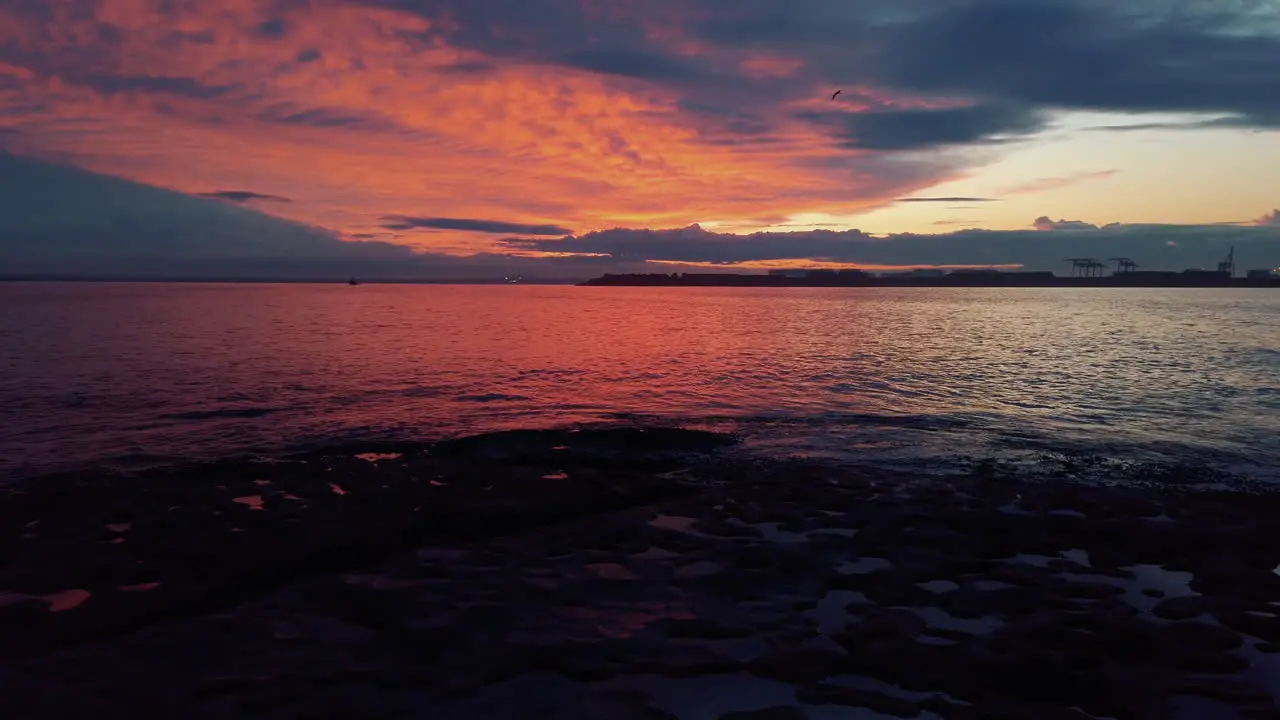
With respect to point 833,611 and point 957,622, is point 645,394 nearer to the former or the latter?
point 833,611

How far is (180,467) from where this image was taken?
16234 millimetres

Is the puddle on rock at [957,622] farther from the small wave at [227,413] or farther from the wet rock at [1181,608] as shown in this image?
the small wave at [227,413]

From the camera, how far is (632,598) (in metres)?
9.66

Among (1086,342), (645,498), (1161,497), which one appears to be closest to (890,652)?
(645,498)

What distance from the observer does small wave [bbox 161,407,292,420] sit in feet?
73.3

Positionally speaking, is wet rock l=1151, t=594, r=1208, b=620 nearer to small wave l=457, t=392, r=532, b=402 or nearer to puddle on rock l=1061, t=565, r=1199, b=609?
puddle on rock l=1061, t=565, r=1199, b=609

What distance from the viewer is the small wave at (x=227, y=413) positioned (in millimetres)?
22344

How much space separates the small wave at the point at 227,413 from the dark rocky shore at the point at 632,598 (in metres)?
7.43

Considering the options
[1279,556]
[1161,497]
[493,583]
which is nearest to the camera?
[493,583]

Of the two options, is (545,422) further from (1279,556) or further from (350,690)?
(1279,556)

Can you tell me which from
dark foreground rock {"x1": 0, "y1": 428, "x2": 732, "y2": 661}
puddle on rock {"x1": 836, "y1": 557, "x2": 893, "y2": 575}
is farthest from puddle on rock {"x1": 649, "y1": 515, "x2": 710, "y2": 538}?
puddle on rock {"x1": 836, "y1": 557, "x2": 893, "y2": 575}

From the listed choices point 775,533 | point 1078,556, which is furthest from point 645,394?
point 1078,556

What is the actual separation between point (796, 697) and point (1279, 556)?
9380 millimetres

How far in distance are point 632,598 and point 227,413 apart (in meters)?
19.4
